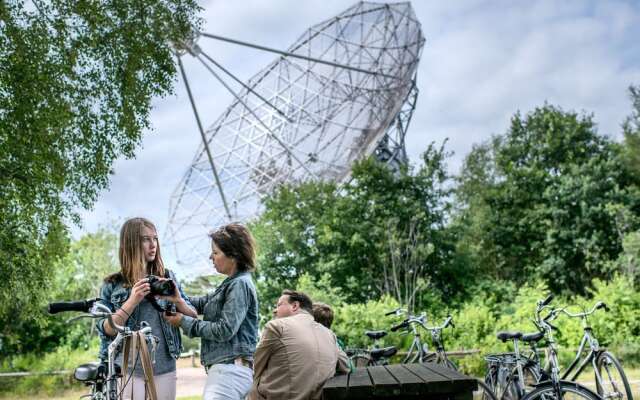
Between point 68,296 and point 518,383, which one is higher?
point 68,296

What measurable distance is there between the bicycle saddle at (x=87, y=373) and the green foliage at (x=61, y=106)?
7.58 meters

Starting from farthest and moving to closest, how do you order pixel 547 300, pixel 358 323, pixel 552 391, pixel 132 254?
pixel 358 323
pixel 547 300
pixel 552 391
pixel 132 254

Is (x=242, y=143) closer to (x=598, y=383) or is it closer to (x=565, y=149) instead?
(x=565, y=149)

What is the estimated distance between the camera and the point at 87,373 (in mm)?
3352

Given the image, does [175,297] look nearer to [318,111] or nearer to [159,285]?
[159,285]

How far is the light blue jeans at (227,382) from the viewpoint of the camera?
331 centimetres

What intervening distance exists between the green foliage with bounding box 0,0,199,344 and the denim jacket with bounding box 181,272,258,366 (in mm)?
7729

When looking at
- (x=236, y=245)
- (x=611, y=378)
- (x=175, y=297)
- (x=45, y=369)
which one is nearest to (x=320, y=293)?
(x=45, y=369)

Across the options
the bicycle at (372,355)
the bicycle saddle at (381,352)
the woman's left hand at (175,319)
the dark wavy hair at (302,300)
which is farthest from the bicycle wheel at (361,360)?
the woman's left hand at (175,319)

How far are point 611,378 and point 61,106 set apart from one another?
8766mm

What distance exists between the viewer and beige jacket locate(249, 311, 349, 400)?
3.82m

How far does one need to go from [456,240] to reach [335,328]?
1245 centimetres

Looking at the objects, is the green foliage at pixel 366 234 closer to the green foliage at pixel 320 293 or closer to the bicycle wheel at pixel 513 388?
the green foliage at pixel 320 293

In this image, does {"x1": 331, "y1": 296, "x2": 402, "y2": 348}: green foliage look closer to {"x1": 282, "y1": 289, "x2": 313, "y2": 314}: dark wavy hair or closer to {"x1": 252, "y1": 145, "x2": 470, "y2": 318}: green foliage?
{"x1": 252, "y1": 145, "x2": 470, "y2": 318}: green foliage
